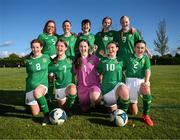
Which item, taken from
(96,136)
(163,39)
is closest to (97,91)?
(96,136)

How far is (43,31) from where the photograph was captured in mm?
7652

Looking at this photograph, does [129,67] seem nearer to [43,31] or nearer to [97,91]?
[97,91]

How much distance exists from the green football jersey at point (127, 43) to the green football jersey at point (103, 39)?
239 mm

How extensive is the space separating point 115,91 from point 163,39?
6497cm

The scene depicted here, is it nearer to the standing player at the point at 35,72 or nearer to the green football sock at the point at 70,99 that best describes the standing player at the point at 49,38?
the standing player at the point at 35,72

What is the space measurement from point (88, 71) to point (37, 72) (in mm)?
1127

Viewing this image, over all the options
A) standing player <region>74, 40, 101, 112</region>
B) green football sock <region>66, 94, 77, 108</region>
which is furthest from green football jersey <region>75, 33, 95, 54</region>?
green football sock <region>66, 94, 77, 108</region>

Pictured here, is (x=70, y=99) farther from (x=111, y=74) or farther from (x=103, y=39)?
(x=103, y=39)

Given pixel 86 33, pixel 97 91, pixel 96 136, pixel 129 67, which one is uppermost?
pixel 86 33

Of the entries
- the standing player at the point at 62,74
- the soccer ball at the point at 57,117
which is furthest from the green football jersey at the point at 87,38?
the soccer ball at the point at 57,117

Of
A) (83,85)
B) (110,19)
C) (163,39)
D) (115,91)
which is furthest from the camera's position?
(163,39)

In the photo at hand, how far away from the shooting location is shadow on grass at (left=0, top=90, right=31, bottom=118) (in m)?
6.45

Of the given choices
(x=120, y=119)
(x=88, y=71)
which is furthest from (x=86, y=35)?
(x=120, y=119)

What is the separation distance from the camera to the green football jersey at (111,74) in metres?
6.11
